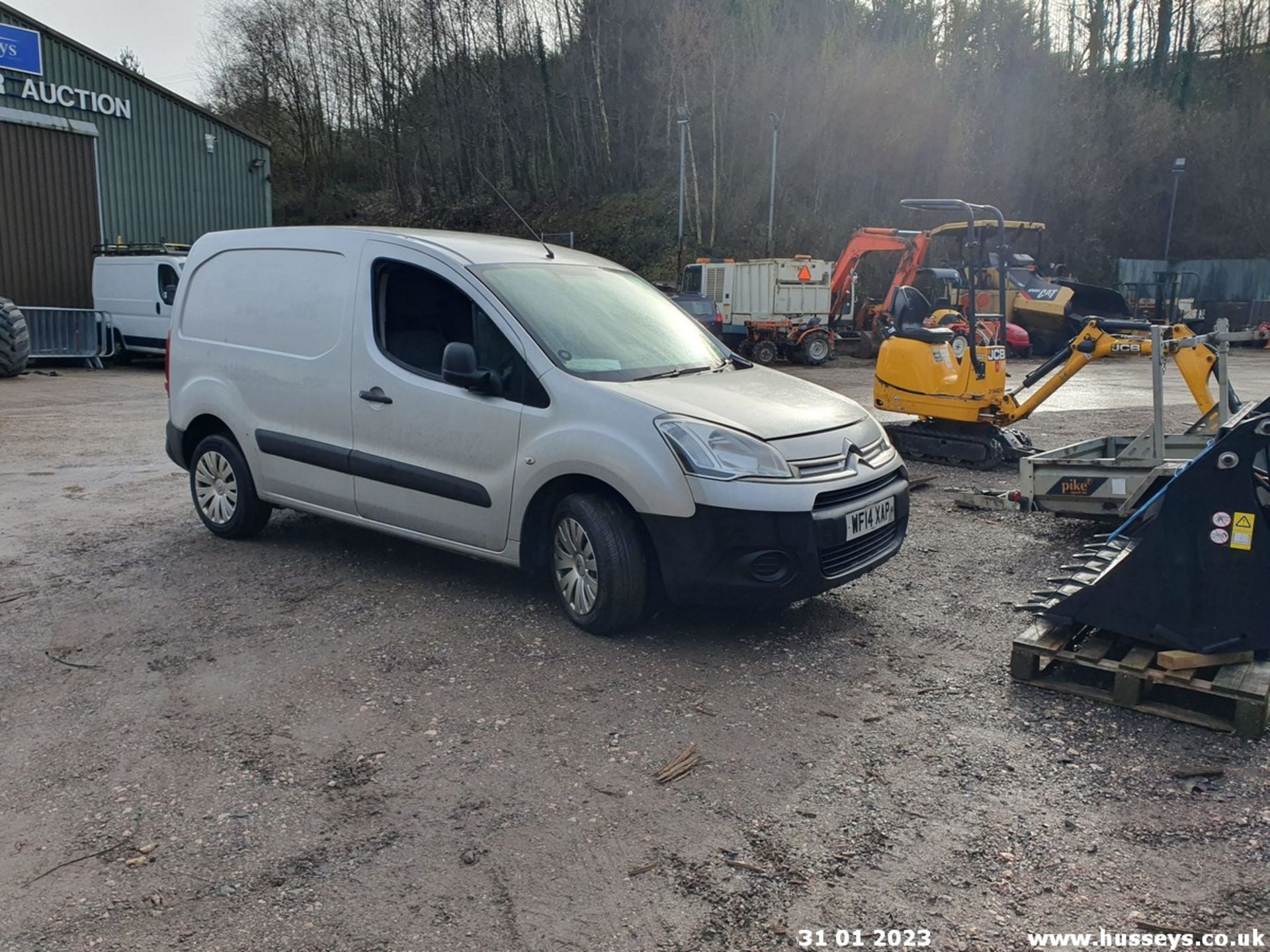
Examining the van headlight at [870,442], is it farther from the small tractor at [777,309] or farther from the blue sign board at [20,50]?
the blue sign board at [20,50]

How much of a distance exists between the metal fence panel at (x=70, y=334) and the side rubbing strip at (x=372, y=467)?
1570cm

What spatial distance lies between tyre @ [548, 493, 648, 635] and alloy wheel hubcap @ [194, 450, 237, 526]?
266 cm

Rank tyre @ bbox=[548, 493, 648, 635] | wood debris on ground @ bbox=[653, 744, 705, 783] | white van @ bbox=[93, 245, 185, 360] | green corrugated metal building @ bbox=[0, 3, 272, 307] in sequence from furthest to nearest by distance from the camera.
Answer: green corrugated metal building @ bbox=[0, 3, 272, 307], white van @ bbox=[93, 245, 185, 360], tyre @ bbox=[548, 493, 648, 635], wood debris on ground @ bbox=[653, 744, 705, 783]

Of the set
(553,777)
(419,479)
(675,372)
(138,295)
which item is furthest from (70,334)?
(553,777)

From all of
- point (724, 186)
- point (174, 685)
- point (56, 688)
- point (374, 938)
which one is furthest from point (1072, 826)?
point (724, 186)

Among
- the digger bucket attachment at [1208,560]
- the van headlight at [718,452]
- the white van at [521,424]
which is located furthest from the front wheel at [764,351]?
the digger bucket attachment at [1208,560]

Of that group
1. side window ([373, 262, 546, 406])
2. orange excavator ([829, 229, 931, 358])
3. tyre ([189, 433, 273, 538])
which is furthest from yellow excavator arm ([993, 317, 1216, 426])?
orange excavator ([829, 229, 931, 358])

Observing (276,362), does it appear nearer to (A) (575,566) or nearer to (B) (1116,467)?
(A) (575,566)

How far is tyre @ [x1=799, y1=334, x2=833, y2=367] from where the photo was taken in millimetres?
22594

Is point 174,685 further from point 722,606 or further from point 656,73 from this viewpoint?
point 656,73

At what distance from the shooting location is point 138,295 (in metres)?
19.3

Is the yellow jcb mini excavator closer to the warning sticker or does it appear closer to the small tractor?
the warning sticker

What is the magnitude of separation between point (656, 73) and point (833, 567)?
34.8 m

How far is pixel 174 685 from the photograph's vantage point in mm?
4410
